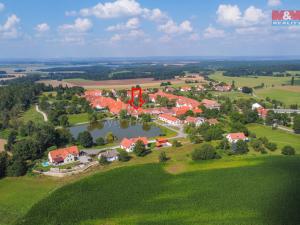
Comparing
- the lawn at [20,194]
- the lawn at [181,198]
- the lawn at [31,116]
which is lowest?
the lawn at [20,194]

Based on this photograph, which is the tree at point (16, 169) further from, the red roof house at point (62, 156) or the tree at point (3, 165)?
the red roof house at point (62, 156)

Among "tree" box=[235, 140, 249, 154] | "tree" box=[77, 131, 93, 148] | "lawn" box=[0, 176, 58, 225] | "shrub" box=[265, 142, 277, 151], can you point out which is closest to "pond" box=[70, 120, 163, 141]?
"tree" box=[77, 131, 93, 148]

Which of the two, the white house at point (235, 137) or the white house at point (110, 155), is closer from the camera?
the white house at point (110, 155)

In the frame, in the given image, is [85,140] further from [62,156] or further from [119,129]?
[119,129]

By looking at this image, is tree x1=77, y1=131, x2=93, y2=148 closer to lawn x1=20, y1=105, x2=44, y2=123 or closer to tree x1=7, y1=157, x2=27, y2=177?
tree x1=7, y1=157, x2=27, y2=177

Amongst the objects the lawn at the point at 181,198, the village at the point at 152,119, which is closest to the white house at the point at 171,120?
the village at the point at 152,119
